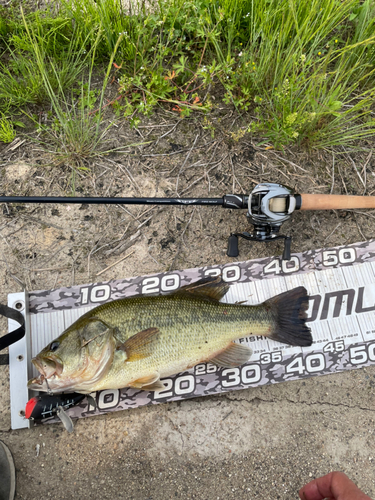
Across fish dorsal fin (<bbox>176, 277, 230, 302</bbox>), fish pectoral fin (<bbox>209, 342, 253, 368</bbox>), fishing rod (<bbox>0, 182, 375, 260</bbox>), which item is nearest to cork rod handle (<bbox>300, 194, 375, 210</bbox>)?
fishing rod (<bbox>0, 182, 375, 260</bbox>)

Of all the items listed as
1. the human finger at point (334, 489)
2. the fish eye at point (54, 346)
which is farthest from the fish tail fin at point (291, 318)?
the fish eye at point (54, 346)

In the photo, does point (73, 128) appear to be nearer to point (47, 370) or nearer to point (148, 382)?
point (47, 370)

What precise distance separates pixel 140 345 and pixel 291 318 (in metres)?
1.19

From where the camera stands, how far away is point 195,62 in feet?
10.6

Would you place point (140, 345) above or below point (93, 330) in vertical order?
below

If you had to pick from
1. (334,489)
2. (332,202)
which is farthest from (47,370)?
(332,202)

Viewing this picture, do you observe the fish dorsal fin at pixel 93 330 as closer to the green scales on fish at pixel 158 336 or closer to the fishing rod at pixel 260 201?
the green scales on fish at pixel 158 336

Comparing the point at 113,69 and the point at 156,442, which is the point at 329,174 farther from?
the point at 156,442

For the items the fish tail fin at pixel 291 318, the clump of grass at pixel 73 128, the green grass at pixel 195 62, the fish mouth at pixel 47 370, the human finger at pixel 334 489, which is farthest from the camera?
the clump of grass at pixel 73 128

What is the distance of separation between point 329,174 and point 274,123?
0.68 metres

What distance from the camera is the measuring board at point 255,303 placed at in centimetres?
280

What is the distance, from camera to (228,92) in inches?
120

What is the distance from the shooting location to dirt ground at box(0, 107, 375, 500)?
2.73 metres

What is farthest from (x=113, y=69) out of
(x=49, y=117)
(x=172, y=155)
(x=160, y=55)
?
(x=172, y=155)
